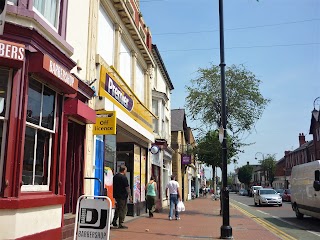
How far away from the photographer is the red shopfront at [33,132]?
5.75 meters

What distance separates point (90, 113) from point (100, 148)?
7.85 feet

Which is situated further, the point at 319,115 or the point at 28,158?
the point at 319,115

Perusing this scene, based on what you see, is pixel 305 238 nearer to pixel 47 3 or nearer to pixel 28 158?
pixel 28 158

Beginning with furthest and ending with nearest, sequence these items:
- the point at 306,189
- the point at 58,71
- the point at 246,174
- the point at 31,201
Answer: the point at 246,174 < the point at 306,189 < the point at 58,71 < the point at 31,201

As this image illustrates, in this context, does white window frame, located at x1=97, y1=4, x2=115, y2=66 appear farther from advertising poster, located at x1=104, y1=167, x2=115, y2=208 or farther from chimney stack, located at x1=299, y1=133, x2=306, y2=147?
chimney stack, located at x1=299, y1=133, x2=306, y2=147

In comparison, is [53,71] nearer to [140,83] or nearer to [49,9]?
[49,9]

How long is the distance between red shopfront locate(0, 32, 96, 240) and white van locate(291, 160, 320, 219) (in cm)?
951

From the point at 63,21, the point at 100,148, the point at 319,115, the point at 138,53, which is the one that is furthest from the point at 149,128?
the point at 319,115

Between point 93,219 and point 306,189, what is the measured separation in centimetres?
1177

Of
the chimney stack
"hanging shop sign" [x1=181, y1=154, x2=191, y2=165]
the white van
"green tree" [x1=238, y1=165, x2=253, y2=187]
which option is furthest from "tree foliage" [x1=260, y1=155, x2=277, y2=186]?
the white van

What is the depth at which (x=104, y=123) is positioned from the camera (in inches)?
390

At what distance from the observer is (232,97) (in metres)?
20.8

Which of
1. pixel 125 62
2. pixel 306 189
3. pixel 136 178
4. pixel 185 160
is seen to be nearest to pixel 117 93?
pixel 125 62

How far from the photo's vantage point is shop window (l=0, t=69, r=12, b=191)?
579cm
